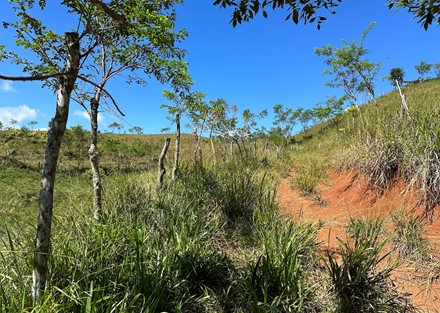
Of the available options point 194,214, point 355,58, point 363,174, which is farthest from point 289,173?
point 355,58

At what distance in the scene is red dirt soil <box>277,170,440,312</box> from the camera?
9.59 feet

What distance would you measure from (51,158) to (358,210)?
4.60 metres

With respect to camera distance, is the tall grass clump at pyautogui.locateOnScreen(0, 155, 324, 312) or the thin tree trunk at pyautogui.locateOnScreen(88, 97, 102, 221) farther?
the thin tree trunk at pyautogui.locateOnScreen(88, 97, 102, 221)

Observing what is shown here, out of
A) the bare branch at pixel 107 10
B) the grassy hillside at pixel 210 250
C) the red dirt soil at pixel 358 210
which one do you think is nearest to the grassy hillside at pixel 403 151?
the grassy hillside at pixel 210 250

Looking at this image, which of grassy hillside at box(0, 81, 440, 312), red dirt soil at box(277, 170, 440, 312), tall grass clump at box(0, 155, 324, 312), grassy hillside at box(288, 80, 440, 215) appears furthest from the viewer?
grassy hillside at box(288, 80, 440, 215)

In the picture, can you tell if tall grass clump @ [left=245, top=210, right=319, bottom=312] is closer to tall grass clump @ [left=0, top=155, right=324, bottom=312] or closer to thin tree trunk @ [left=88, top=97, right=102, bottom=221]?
tall grass clump @ [left=0, top=155, right=324, bottom=312]

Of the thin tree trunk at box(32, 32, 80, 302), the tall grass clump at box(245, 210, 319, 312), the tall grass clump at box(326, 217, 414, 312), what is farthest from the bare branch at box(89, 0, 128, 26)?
the tall grass clump at box(326, 217, 414, 312)

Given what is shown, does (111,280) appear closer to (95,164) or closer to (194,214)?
(194,214)

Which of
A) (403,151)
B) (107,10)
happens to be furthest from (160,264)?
(403,151)

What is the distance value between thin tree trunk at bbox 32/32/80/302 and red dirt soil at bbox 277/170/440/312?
250 cm

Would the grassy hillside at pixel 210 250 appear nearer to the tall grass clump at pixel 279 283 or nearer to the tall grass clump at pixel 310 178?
the tall grass clump at pixel 279 283

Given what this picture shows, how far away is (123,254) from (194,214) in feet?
4.00

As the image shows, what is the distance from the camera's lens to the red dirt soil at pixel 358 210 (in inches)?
115

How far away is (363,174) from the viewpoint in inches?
214
